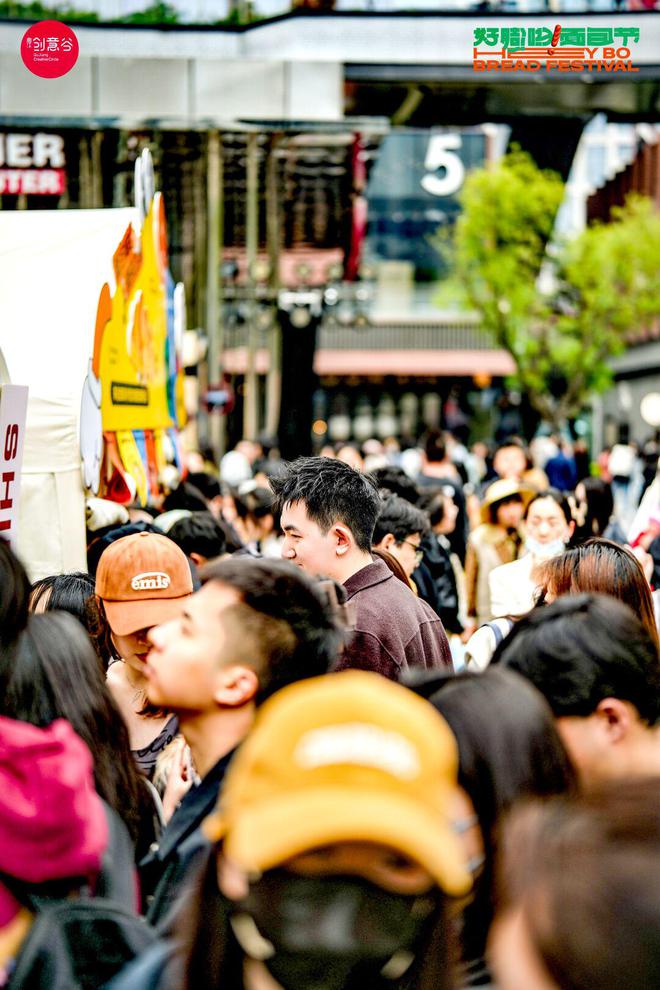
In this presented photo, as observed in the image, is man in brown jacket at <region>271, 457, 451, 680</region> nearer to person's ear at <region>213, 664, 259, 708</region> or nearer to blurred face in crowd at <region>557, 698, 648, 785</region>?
blurred face in crowd at <region>557, 698, 648, 785</region>

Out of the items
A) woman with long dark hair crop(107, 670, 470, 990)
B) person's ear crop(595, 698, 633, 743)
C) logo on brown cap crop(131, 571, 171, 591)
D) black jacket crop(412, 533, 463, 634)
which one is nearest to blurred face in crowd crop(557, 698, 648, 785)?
person's ear crop(595, 698, 633, 743)

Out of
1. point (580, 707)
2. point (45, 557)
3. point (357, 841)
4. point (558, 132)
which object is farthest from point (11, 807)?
Result: point (558, 132)

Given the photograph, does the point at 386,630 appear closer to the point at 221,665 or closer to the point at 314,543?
the point at 314,543

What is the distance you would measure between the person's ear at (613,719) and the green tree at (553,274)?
1231 inches

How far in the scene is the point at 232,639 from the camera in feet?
7.61

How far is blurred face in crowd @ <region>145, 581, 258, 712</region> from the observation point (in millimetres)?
2285

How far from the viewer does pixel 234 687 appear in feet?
7.50

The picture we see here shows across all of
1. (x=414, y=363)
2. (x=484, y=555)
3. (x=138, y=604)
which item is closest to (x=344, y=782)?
(x=138, y=604)

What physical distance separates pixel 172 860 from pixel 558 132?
1266 inches

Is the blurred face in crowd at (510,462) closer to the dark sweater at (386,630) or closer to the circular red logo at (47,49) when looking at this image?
the circular red logo at (47,49)

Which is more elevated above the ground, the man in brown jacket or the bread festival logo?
the bread festival logo

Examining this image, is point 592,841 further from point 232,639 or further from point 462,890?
point 232,639

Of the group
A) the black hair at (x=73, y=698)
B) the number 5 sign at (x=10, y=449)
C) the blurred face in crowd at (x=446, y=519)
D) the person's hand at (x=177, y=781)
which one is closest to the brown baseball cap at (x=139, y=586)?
the person's hand at (x=177, y=781)

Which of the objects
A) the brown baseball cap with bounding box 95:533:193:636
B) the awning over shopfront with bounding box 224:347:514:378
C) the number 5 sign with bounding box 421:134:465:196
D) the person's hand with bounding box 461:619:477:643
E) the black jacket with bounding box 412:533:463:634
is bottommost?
the awning over shopfront with bounding box 224:347:514:378
